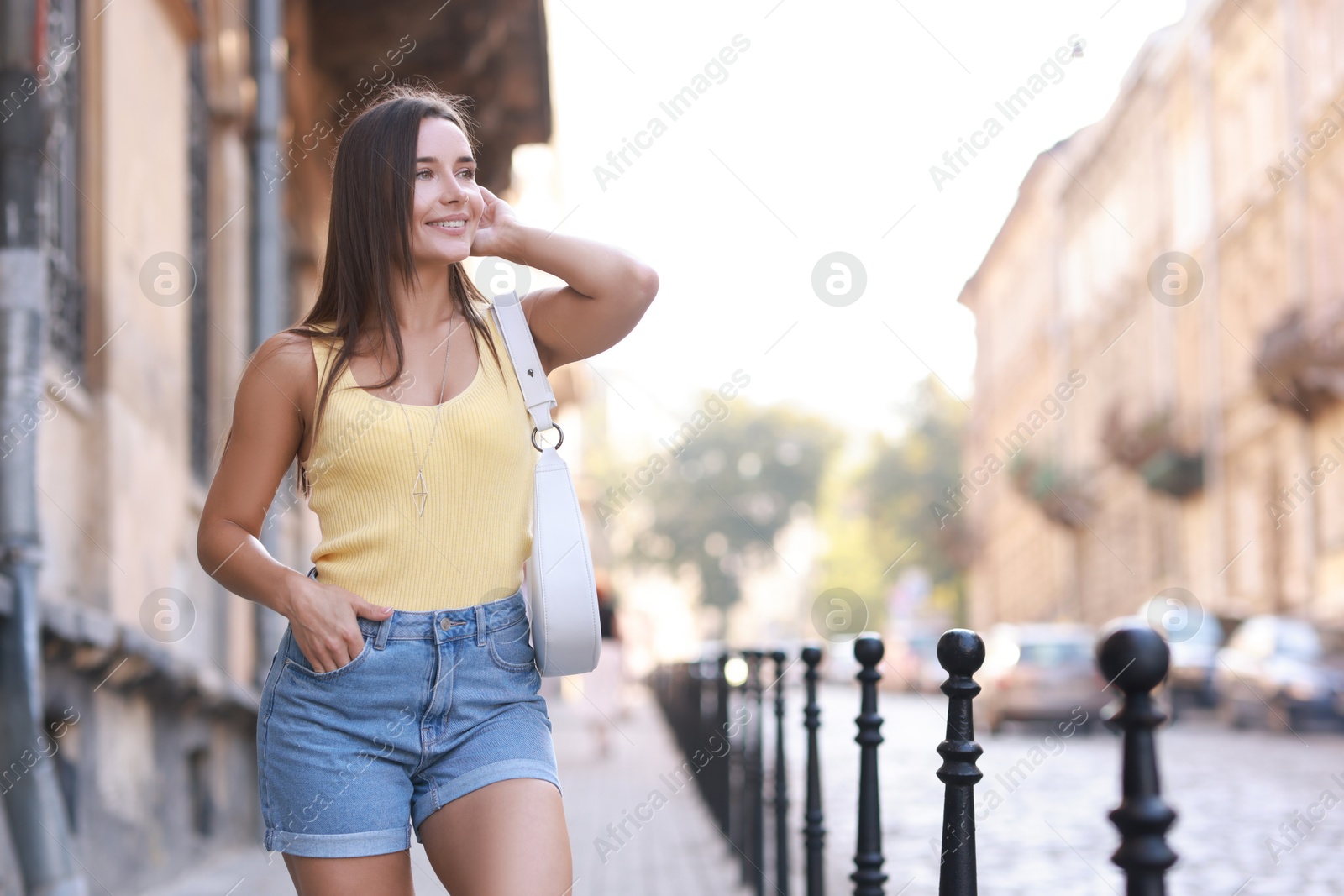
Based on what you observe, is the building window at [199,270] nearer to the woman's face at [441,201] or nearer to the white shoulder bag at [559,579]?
the woman's face at [441,201]

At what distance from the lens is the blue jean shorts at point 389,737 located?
7.88ft

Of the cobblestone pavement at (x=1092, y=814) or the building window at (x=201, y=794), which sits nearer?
the cobblestone pavement at (x=1092, y=814)

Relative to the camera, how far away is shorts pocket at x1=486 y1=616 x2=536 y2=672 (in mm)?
2500

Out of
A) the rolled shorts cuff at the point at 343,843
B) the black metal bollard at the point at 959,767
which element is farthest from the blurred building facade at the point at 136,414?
the rolled shorts cuff at the point at 343,843

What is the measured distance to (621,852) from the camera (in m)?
8.04

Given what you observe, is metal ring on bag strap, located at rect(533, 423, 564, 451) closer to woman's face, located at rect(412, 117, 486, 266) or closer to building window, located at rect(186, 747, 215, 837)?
woman's face, located at rect(412, 117, 486, 266)

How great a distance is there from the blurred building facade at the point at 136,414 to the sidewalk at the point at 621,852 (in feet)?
0.96

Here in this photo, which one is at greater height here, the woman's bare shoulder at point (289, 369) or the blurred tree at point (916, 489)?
the blurred tree at point (916, 489)

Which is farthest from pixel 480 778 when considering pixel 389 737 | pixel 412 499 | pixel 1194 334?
pixel 1194 334

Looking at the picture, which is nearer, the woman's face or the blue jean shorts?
the blue jean shorts

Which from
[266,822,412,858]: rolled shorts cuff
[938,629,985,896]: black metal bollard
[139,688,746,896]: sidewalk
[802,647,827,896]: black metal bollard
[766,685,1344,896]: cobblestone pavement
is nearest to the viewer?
[266,822,412,858]: rolled shorts cuff

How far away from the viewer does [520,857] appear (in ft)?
7.68

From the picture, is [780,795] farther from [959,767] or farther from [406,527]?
[406,527]

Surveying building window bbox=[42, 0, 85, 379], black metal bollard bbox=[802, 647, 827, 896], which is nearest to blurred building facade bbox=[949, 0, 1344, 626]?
black metal bollard bbox=[802, 647, 827, 896]
